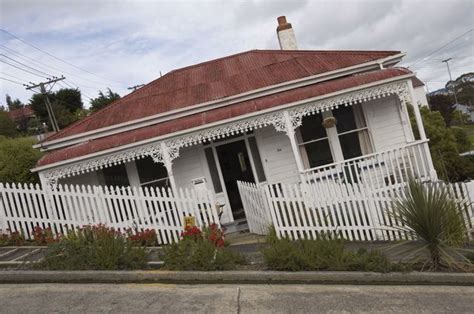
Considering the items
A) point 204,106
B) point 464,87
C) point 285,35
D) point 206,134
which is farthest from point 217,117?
point 464,87

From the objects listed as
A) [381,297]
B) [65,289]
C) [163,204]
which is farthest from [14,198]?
[381,297]

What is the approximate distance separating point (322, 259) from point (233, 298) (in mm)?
1552

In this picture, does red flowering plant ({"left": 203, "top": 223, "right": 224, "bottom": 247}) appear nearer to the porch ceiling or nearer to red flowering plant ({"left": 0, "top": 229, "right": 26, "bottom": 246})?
the porch ceiling

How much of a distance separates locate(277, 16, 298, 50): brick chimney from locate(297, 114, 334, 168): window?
5.13 m

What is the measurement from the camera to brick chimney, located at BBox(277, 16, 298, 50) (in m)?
16.5

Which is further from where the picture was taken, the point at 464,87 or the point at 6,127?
the point at 464,87

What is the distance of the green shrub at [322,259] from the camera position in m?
6.06

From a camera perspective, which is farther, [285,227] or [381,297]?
[285,227]

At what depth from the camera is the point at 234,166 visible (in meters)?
12.9

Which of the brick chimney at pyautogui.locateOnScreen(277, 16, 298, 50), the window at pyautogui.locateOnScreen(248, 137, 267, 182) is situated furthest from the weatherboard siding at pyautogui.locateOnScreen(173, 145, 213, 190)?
the brick chimney at pyautogui.locateOnScreen(277, 16, 298, 50)

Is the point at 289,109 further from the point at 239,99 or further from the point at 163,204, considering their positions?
the point at 163,204

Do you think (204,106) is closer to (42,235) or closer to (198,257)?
(42,235)

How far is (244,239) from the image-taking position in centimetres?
995

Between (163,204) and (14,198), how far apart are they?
3339mm
